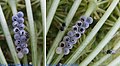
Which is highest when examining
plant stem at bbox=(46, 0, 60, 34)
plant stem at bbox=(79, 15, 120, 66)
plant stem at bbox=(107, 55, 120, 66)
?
plant stem at bbox=(46, 0, 60, 34)

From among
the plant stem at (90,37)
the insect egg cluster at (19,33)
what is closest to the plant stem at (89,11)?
the plant stem at (90,37)

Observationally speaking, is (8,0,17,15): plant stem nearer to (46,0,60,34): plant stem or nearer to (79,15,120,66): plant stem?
(46,0,60,34): plant stem

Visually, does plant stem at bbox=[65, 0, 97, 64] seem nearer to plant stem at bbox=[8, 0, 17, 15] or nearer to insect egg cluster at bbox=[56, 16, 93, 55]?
insect egg cluster at bbox=[56, 16, 93, 55]

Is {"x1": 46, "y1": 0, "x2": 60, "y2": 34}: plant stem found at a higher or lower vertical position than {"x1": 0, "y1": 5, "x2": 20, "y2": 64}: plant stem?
higher

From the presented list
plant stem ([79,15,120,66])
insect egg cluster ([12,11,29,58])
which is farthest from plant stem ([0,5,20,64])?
plant stem ([79,15,120,66])

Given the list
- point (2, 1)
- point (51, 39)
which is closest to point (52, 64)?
point (51, 39)

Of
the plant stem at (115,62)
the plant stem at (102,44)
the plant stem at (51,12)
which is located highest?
the plant stem at (51,12)

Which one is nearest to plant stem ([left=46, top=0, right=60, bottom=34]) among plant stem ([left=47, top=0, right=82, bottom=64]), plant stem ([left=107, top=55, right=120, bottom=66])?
plant stem ([left=47, top=0, right=82, bottom=64])

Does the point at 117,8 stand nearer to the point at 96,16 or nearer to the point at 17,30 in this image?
the point at 96,16

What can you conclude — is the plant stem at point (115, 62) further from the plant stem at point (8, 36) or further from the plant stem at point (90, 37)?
the plant stem at point (8, 36)

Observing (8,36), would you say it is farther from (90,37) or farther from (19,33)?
(90,37)

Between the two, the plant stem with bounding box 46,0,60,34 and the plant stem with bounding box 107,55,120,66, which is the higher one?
Result: the plant stem with bounding box 46,0,60,34

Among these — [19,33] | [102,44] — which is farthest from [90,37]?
[19,33]
